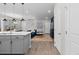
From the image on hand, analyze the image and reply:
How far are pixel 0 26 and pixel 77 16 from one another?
6.23 metres

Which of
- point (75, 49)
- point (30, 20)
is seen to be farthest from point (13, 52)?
point (30, 20)

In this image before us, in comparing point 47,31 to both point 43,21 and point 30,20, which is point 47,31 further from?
point 30,20

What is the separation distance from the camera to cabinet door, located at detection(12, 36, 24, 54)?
4312 mm

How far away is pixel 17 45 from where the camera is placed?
14.3ft

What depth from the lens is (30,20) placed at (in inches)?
605

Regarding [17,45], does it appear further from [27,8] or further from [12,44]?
[27,8]

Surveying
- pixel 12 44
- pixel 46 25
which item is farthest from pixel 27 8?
pixel 46 25

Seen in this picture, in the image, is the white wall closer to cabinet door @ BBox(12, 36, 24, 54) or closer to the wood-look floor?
the wood-look floor

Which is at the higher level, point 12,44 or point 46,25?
point 46,25

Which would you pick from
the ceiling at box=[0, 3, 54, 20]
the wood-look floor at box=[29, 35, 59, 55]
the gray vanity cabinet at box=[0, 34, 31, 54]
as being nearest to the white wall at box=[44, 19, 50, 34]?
the ceiling at box=[0, 3, 54, 20]

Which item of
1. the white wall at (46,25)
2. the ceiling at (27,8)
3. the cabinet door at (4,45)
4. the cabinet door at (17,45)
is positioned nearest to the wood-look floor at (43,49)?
the cabinet door at (17,45)

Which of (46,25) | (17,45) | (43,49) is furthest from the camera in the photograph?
(46,25)

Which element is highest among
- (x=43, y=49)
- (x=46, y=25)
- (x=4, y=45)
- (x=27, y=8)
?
(x=27, y=8)

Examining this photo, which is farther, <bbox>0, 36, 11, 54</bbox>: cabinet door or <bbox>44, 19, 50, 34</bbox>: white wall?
<bbox>44, 19, 50, 34</bbox>: white wall
